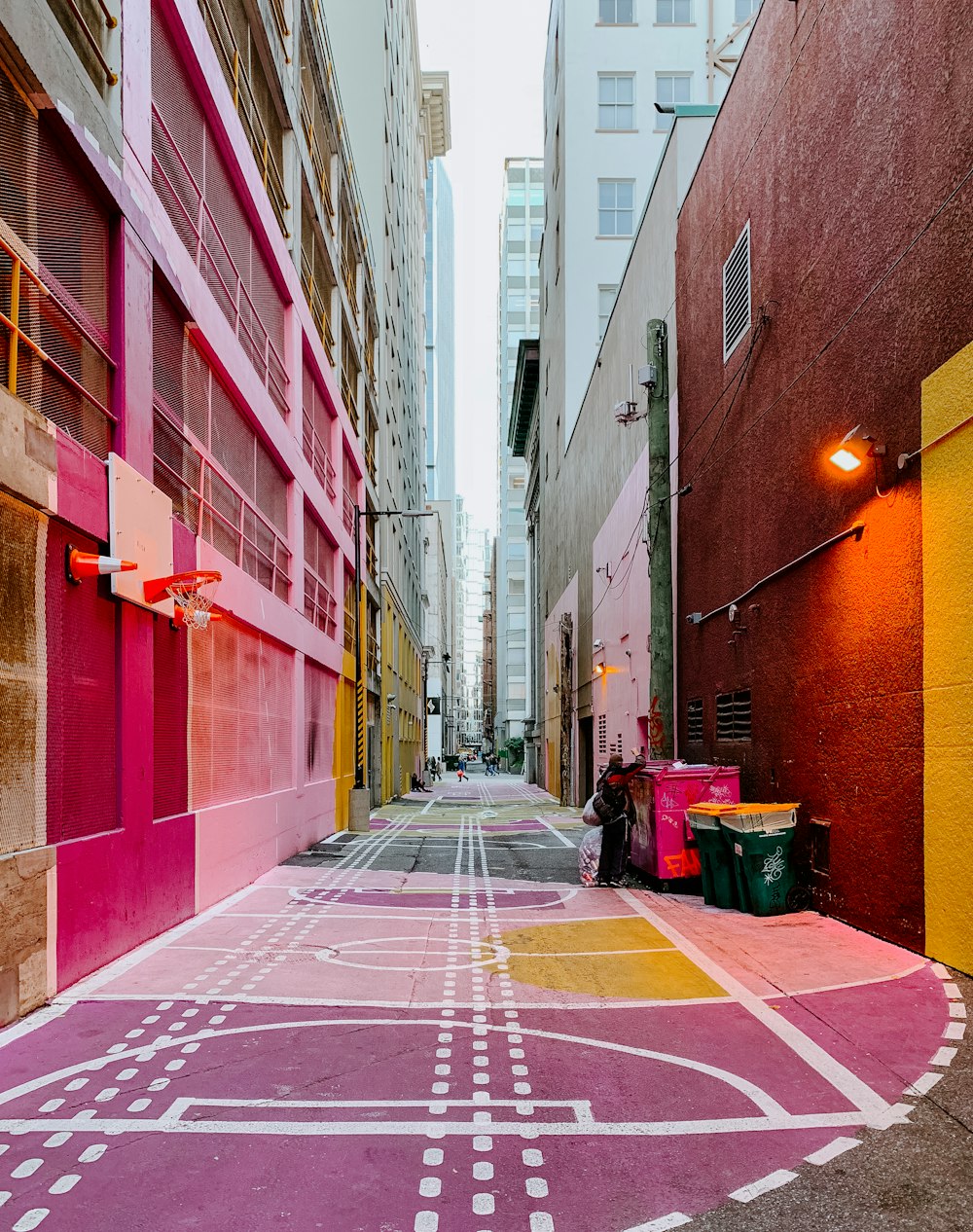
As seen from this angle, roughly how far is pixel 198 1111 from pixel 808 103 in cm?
1080

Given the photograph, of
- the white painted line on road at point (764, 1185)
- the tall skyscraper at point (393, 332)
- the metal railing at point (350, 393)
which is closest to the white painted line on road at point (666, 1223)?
the white painted line on road at point (764, 1185)

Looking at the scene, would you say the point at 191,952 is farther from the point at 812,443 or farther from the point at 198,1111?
the point at 812,443

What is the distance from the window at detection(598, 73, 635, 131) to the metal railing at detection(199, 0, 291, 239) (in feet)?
94.0

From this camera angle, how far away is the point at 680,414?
17.7m

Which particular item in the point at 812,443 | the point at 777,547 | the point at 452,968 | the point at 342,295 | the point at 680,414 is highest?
the point at 342,295

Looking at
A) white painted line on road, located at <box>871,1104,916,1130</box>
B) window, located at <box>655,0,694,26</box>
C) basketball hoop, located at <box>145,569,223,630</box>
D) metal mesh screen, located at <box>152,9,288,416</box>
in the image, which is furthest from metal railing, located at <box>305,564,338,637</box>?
window, located at <box>655,0,694,26</box>

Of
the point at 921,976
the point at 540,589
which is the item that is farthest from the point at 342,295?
the point at 540,589

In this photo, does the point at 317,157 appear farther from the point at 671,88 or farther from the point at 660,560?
the point at 671,88

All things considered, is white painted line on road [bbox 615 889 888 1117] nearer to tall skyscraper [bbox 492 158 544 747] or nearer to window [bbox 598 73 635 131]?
window [bbox 598 73 635 131]

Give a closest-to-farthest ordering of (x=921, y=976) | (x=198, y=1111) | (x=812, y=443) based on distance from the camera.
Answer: (x=198, y=1111), (x=921, y=976), (x=812, y=443)

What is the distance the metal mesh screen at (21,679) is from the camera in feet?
20.4

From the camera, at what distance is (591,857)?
41.7 ft

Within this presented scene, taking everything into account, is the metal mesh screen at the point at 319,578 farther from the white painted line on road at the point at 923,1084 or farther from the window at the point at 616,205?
the window at the point at 616,205

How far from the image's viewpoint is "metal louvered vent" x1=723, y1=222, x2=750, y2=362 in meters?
13.3
